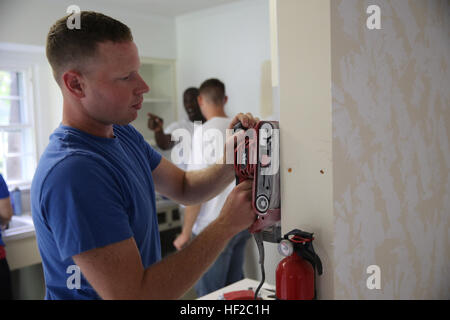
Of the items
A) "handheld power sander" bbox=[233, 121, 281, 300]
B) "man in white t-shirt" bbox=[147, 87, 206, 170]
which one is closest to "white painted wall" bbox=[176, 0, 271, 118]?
"man in white t-shirt" bbox=[147, 87, 206, 170]

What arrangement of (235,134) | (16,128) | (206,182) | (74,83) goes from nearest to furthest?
(74,83)
(235,134)
(206,182)
(16,128)

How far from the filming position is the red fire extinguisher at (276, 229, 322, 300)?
1.03 meters

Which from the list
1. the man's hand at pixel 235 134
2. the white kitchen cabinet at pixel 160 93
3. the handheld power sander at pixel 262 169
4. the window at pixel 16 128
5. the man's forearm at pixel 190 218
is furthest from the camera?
the white kitchen cabinet at pixel 160 93

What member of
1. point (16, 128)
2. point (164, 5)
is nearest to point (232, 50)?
point (164, 5)

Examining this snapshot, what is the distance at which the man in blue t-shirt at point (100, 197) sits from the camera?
0.83 m

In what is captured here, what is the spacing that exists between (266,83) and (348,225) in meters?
2.25

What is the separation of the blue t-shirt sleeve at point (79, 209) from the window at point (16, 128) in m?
2.46

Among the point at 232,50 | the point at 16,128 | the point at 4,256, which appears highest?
the point at 232,50

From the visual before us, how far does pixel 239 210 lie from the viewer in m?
1.03

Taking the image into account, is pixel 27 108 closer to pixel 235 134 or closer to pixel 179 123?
pixel 179 123

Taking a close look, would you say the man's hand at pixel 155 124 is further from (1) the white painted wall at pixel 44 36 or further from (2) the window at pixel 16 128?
(2) the window at pixel 16 128

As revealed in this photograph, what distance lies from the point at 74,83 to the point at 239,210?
51 centimetres

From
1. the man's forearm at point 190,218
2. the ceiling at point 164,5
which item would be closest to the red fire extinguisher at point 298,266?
the man's forearm at point 190,218

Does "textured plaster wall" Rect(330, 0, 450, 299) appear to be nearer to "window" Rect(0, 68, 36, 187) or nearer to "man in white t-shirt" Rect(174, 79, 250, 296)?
"man in white t-shirt" Rect(174, 79, 250, 296)
